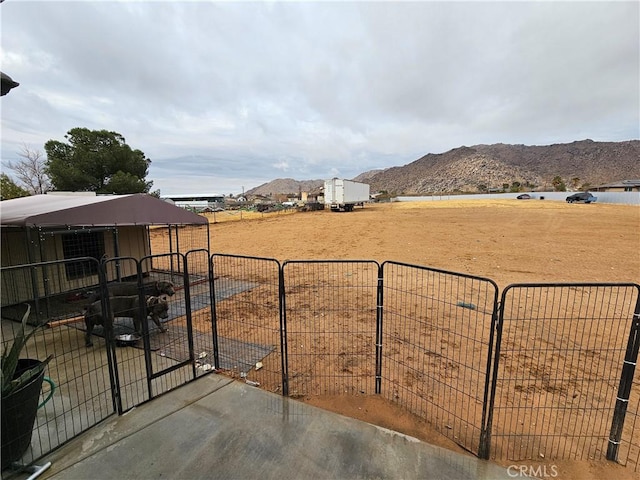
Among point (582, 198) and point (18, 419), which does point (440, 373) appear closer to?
point (18, 419)

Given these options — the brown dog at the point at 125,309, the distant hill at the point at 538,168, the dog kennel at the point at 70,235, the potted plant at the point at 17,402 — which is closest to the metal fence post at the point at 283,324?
the potted plant at the point at 17,402

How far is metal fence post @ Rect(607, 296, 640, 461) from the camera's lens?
7.38 ft

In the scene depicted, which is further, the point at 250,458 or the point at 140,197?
the point at 140,197

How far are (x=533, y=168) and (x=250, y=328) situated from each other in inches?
4934

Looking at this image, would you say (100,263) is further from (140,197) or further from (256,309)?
(140,197)

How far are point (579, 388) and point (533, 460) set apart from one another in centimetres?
154

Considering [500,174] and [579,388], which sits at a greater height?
[500,174]

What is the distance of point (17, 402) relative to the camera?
2.15 m

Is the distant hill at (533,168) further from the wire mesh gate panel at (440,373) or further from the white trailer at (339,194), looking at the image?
the wire mesh gate panel at (440,373)

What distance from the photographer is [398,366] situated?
12.6 feet

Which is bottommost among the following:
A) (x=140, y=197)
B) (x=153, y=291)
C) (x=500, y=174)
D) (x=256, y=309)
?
(x=256, y=309)

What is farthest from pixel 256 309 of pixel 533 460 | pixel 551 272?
pixel 551 272

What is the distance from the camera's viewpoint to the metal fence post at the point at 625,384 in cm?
225

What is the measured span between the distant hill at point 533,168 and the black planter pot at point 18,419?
8692 cm
